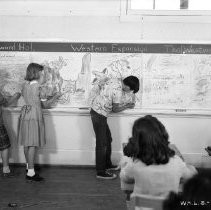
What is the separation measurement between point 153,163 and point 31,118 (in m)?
2.32

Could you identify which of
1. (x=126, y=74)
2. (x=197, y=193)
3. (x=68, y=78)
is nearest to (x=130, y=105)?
(x=126, y=74)

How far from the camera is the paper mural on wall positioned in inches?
172

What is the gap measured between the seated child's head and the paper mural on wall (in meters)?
2.47

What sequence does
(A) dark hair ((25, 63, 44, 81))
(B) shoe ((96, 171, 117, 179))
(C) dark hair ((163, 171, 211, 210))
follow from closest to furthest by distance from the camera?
(C) dark hair ((163, 171, 211, 210)) → (A) dark hair ((25, 63, 44, 81)) → (B) shoe ((96, 171, 117, 179))

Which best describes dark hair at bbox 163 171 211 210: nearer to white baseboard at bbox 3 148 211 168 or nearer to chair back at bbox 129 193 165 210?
chair back at bbox 129 193 165 210

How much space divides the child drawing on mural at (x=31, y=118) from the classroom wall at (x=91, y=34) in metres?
0.47

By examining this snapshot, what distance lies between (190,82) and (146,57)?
608 millimetres

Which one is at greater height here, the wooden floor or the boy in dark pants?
the boy in dark pants

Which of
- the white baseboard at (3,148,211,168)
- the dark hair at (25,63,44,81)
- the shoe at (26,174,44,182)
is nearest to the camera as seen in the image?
the dark hair at (25,63,44,81)

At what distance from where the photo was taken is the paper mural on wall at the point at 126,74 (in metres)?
4.38

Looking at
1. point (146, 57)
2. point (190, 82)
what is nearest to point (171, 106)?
point (190, 82)

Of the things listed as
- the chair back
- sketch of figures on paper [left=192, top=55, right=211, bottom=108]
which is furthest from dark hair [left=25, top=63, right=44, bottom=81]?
the chair back

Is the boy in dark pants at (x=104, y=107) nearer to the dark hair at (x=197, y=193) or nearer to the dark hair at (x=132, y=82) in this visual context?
the dark hair at (x=132, y=82)

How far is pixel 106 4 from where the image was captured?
4285 millimetres
